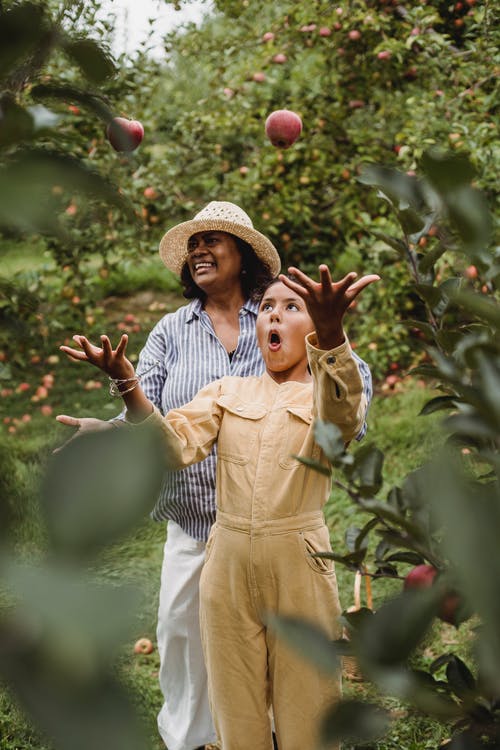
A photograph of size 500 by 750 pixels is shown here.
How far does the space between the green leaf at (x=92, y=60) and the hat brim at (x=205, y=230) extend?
1.74 metres

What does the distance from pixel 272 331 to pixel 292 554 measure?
497mm

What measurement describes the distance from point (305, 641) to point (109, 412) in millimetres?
340

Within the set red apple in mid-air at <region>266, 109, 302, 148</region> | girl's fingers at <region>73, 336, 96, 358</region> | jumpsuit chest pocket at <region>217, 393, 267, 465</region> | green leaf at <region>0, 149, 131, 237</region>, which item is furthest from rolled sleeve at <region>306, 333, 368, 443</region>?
red apple in mid-air at <region>266, 109, 302, 148</region>

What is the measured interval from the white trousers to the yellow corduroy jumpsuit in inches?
12.7

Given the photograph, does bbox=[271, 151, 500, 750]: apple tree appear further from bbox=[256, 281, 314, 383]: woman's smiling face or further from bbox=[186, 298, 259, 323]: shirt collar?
bbox=[186, 298, 259, 323]: shirt collar

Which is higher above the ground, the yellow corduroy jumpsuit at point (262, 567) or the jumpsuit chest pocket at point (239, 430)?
the jumpsuit chest pocket at point (239, 430)

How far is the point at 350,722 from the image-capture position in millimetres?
398

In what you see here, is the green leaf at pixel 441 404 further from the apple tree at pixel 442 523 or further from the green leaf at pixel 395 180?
the green leaf at pixel 395 180

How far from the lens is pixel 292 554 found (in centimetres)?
163

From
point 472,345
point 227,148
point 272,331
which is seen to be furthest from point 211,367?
point 227,148

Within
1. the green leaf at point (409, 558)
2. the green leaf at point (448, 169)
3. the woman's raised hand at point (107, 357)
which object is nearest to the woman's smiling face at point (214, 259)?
the woman's raised hand at point (107, 357)

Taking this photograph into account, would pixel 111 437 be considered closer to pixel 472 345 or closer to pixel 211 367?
pixel 472 345

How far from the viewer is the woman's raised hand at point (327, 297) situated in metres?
1.27

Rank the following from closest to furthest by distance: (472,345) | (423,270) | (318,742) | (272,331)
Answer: (318,742), (472,345), (423,270), (272,331)
